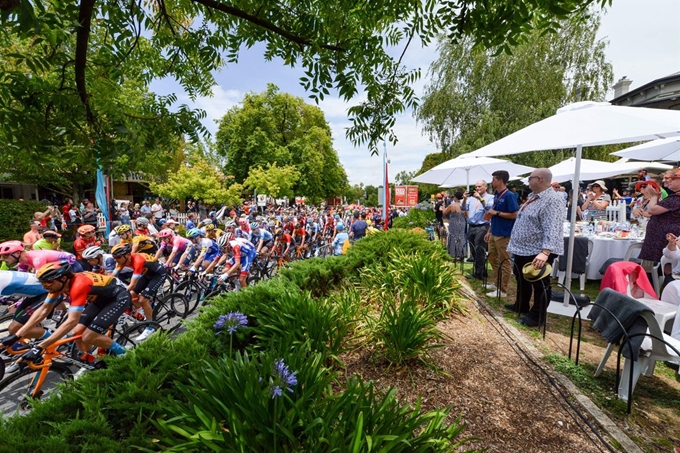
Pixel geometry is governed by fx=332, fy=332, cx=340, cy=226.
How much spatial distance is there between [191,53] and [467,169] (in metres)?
8.99

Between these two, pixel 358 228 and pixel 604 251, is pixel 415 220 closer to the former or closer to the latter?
pixel 358 228

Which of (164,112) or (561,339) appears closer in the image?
(164,112)

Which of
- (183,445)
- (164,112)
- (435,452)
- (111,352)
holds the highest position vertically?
(164,112)

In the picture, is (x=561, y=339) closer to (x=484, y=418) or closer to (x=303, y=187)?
(x=484, y=418)

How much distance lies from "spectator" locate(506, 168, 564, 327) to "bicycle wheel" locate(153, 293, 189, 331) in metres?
5.51

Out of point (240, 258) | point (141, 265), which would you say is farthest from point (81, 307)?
point (240, 258)

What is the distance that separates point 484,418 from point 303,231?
10.0m

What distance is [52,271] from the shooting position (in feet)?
12.0

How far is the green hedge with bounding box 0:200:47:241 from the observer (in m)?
12.2

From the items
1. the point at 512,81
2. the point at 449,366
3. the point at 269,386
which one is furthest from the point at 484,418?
the point at 512,81

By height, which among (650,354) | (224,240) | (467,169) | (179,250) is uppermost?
(467,169)

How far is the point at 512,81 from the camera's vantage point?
17.6 m

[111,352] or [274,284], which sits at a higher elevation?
[274,284]

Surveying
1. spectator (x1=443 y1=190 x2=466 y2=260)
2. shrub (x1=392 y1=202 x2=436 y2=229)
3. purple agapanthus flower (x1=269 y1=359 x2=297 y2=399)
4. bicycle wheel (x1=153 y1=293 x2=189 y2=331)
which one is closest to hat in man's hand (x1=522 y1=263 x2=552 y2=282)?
purple agapanthus flower (x1=269 y1=359 x2=297 y2=399)
